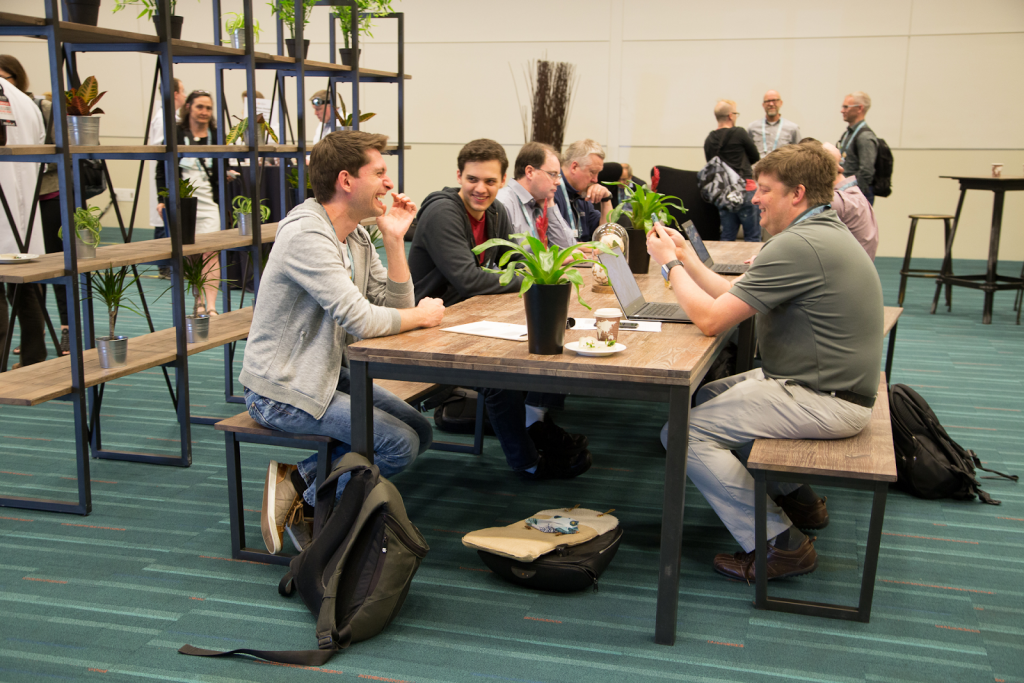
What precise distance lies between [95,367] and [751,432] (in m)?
2.39

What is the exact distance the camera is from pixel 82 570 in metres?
2.51

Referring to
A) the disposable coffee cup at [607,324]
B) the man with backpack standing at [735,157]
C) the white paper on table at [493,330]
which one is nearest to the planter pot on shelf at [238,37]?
the white paper on table at [493,330]

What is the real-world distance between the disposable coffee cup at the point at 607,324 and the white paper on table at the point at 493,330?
229 millimetres

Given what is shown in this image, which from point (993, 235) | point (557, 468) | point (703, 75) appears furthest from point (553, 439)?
point (703, 75)

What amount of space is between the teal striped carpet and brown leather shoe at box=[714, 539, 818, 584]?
4cm

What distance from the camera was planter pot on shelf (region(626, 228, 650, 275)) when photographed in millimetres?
3750

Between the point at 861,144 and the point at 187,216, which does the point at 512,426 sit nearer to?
the point at 187,216

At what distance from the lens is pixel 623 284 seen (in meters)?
2.74

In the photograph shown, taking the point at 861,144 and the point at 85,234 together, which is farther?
the point at 861,144

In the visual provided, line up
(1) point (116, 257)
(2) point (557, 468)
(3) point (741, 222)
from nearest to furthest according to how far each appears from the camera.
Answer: (1) point (116, 257)
(2) point (557, 468)
(3) point (741, 222)

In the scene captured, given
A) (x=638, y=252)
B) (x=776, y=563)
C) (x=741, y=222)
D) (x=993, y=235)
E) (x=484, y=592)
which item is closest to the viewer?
(x=484, y=592)

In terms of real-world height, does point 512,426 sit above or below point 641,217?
below

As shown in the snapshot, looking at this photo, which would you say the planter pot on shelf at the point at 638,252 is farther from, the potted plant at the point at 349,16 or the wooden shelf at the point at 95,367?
the potted plant at the point at 349,16

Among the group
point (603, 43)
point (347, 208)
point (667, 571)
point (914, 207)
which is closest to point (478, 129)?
point (603, 43)
